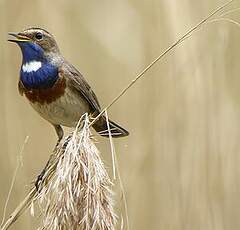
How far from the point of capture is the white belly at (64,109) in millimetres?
2434

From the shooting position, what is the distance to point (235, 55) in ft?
8.13

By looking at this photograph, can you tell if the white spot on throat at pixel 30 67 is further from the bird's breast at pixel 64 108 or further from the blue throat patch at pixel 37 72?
the bird's breast at pixel 64 108

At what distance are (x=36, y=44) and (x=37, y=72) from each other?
11cm

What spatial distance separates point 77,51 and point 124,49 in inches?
8.9

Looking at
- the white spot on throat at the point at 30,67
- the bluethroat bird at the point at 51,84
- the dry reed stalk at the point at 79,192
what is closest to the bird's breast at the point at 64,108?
the bluethroat bird at the point at 51,84

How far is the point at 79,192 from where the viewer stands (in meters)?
1.46

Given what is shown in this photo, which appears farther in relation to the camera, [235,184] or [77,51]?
[77,51]

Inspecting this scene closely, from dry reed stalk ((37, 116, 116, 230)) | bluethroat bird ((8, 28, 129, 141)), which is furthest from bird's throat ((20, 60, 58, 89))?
dry reed stalk ((37, 116, 116, 230))

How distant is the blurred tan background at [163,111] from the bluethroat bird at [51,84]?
195mm

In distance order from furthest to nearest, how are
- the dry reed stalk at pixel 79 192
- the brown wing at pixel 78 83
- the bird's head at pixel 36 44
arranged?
the brown wing at pixel 78 83
the bird's head at pixel 36 44
the dry reed stalk at pixel 79 192

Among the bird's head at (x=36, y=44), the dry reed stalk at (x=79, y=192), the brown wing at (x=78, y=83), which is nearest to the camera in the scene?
the dry reed stalk at (x=79, y=192)

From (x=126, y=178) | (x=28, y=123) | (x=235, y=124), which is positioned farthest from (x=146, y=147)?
(x=28, y=123)

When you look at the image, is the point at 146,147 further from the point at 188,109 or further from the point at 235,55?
the point at 235,55

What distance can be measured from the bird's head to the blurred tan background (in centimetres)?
20
